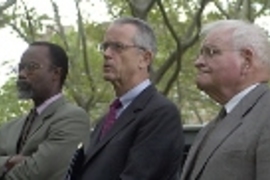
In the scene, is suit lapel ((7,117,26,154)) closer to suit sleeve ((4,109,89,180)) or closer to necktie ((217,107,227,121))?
suit sleeve ((4,109,89,180))

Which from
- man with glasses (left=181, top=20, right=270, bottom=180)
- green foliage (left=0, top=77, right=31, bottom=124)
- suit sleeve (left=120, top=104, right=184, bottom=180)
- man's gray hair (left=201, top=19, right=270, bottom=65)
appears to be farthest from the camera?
green foliage (left=0, top=77, right=31, bottom=124)

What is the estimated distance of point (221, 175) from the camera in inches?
148

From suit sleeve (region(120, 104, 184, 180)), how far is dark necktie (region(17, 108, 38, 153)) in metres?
1.12

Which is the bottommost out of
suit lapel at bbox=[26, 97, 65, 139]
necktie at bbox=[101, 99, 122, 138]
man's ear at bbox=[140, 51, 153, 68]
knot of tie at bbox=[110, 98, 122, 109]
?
suit lapel at bbox=[26, 97, 65, 139]

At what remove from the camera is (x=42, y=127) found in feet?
17.2

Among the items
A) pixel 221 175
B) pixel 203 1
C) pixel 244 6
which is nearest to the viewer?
pixel 221 175

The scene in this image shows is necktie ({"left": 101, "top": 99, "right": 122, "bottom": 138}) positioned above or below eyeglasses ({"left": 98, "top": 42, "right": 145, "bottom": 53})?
below

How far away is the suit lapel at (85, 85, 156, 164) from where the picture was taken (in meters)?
4.53

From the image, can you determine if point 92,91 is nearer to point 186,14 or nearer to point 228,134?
point 186,14

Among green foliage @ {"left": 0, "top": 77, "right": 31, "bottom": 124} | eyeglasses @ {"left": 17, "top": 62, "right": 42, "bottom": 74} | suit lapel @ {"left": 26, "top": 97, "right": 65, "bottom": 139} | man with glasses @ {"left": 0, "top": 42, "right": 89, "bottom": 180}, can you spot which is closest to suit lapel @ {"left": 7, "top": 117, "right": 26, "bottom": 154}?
man with glasses @ {"left": 0, "top": 42, "right": 89, "bottom": 180}

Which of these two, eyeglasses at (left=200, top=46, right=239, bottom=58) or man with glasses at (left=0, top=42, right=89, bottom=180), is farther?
man with glasses at (left=0, top=42, right=89, bottom=180)

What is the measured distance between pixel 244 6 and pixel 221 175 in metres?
11.6

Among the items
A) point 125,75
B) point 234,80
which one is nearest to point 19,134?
point 125,75

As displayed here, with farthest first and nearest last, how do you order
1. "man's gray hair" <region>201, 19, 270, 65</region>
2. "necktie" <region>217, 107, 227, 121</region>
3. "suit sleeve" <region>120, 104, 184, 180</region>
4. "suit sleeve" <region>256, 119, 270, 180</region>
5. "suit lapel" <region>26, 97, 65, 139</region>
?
"suit lapel" <region>26, 97, 65, 139</region>
"suit sleeve" <region>120, 104, 184, 180</region>
"necktie" <region>217, 107, 227, 121</region>
"man's gray hair" <region>201, 19, 270, 65</region>
"suit sleeve" <region>256, 119, 270, 180</region>
